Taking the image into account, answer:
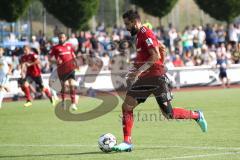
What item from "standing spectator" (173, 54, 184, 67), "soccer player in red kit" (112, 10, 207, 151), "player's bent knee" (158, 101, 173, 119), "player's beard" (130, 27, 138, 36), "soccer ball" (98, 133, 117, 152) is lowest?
"standing spectator" (173, 54, 184, 67)

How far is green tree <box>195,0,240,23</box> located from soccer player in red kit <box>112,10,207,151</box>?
29.1 meters

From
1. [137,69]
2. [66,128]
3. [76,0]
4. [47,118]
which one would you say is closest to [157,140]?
[137,69]

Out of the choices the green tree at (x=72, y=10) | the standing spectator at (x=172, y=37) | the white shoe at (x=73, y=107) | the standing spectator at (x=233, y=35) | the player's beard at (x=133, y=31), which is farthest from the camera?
the standing spectator at (x=233, y=35)

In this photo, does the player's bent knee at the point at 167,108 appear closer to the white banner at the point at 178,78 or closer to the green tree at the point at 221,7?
the white banner at the point at 178,78

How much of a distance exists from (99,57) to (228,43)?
851 centimetres

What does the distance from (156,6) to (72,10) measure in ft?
18.7

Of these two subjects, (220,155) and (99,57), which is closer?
A: (220,155)

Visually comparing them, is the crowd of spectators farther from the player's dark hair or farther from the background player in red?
the player's dark hair

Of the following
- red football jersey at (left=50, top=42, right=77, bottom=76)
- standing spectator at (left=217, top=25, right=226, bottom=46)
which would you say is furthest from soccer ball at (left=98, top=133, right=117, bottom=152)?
standing spectator at (left=217, top=25, right=226, bottom=46)

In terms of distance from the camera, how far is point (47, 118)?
20219 millimetres

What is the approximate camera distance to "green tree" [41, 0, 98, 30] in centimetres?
3688

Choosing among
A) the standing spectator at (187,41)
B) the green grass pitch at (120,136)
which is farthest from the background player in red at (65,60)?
the standing spectator at (187,41)

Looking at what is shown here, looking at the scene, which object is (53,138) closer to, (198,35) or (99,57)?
(99,57)

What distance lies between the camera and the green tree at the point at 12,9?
34250mm
